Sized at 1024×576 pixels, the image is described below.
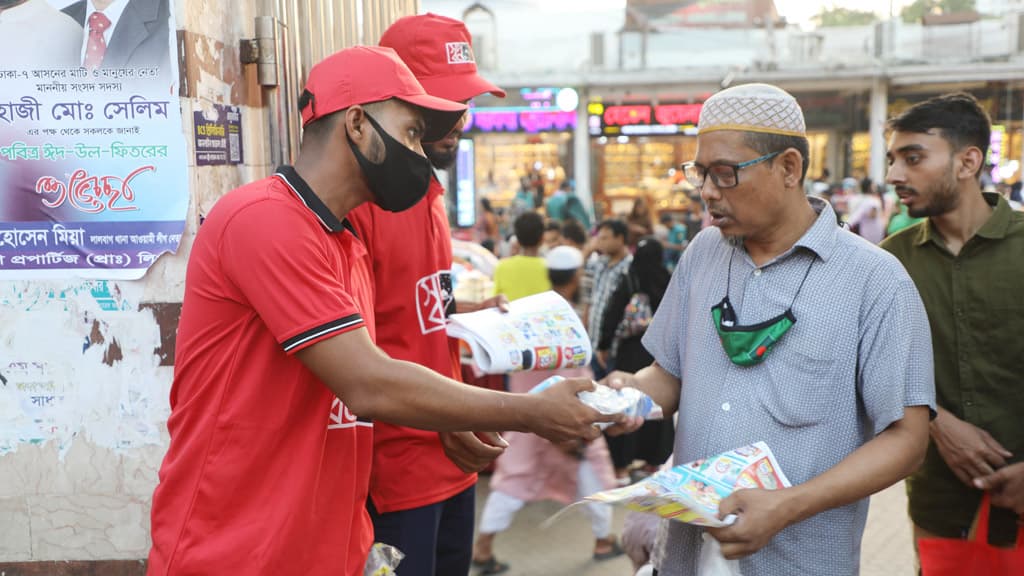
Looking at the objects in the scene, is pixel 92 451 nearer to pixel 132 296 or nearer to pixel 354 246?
pixel 132 296

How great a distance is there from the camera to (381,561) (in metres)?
2.44

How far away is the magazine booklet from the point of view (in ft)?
9.02

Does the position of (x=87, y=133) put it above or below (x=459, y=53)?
below

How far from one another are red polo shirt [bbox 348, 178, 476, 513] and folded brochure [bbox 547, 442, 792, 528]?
3.01 ft

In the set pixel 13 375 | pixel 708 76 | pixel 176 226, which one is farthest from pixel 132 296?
pixel 708 76

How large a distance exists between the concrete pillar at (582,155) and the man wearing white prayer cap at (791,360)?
18629mm

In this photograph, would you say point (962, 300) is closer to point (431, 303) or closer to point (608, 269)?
point (431, 303)

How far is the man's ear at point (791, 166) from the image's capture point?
7.41 feet

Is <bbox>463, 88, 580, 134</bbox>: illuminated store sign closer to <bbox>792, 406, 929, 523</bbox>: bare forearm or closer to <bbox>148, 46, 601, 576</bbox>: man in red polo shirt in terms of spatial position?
<bbox>148, 46, 601, 576</bbox>: man in red polo shirt

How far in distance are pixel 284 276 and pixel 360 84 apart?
525 mm

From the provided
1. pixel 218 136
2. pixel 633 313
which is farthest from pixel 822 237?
pixel 633 313

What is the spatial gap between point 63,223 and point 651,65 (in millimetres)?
18554

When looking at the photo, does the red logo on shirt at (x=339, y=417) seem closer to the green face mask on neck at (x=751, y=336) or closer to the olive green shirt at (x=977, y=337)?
the green face mask on neck at (x=751, y=336)

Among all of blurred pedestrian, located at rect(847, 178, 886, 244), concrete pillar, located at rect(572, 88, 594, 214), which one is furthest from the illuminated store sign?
blurred pedestrian, located at rect(847, 178, 886, 244)
